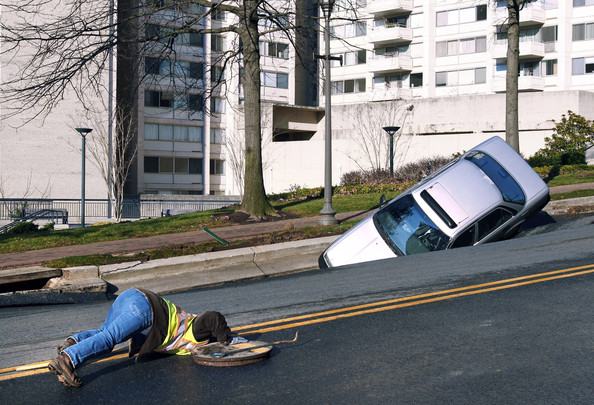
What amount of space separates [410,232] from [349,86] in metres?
46.5

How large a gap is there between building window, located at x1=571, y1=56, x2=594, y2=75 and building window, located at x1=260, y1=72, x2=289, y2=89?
2312 cm

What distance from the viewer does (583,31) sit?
46031mm

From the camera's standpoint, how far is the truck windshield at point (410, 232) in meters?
10.7

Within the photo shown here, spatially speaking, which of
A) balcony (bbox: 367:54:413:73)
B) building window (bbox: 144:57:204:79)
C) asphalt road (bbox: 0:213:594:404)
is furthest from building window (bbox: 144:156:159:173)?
asphalt road (bbox: 0:213:594:404)

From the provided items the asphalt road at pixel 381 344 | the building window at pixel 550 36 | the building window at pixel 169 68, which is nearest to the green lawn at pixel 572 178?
the asphalt road at pixel 381 344

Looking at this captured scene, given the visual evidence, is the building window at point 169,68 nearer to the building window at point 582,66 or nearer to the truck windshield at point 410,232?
the truck windshield at point 410,232

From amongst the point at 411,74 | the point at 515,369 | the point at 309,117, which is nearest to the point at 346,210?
the point at 515,369

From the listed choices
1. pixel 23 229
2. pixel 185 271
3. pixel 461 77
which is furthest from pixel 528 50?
pixel 185 271

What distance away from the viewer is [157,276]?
452 inches

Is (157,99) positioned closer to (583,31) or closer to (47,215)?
(47,215)

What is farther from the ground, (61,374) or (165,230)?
(165,230)

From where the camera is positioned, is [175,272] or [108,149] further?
[108,149]

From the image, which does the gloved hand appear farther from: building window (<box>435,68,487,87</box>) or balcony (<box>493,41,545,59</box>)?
building window (<box>435,68,487,87</box>)

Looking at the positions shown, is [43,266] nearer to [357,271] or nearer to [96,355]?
[357,271]
